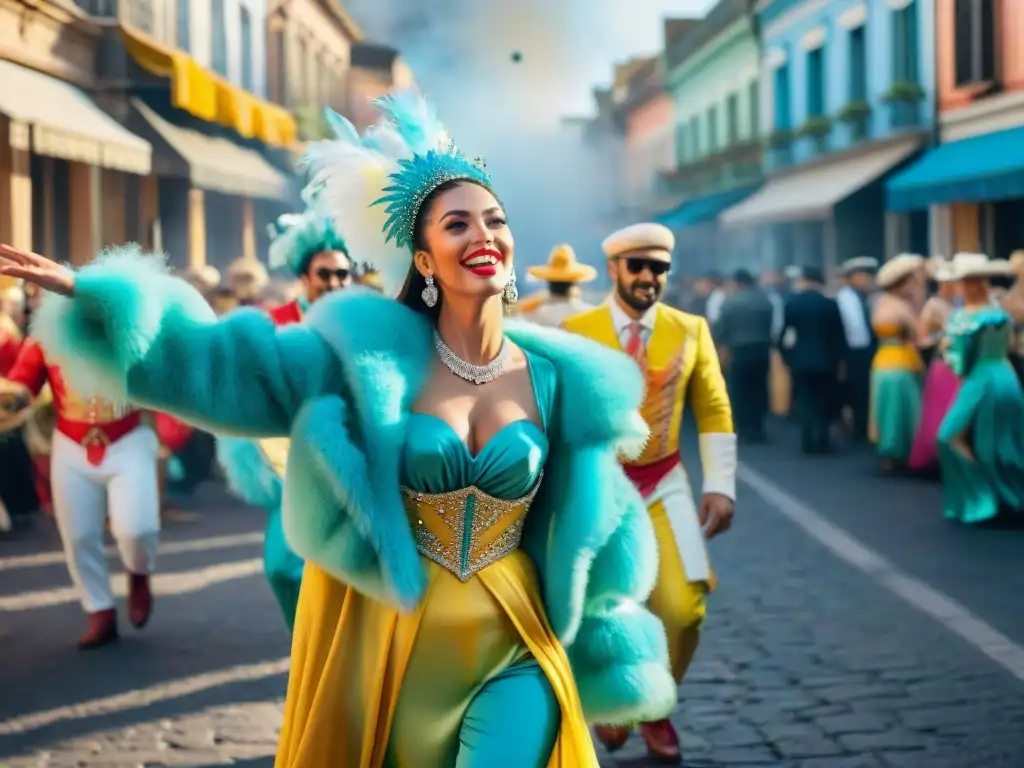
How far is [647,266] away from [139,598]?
3.12 meters

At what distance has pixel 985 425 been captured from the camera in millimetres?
11125

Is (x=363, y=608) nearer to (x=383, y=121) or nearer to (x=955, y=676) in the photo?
(x=383, y=121)

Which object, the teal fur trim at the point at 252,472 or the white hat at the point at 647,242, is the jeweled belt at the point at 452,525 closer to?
the white hat at the point at 647,242

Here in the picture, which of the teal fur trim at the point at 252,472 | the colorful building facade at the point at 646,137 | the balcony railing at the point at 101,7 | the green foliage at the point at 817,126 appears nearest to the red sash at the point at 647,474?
the teal fur trim at the point at 252,472

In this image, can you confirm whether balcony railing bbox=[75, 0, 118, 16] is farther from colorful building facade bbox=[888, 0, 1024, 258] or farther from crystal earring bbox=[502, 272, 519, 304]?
crystal earring bbox=[502, 272, 519, 304]

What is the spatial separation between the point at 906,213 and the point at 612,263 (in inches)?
824

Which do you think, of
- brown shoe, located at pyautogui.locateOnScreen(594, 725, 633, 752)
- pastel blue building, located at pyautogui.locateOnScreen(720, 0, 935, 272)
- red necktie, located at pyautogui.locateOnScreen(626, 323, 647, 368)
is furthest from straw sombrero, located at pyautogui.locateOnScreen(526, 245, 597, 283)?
pastel blue building, located at pyautogui.locateOnScreen(720, 0, 935, 272)

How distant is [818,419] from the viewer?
16.1m

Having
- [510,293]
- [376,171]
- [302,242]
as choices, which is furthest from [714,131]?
[376,171]

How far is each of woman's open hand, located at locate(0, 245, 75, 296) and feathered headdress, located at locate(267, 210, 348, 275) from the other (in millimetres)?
3509

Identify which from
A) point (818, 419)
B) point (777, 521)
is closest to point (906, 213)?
point (818, 419)

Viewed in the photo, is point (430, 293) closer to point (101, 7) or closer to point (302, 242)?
point (302, 242)

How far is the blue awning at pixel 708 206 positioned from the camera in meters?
35.6

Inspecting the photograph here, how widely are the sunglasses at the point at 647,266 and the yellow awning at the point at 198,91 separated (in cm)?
1642
